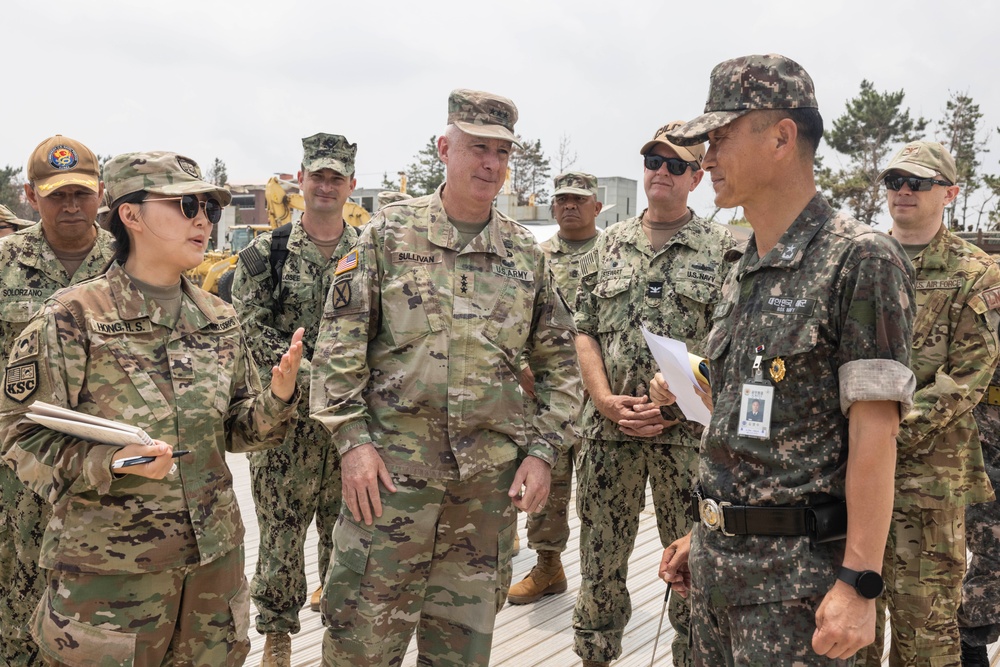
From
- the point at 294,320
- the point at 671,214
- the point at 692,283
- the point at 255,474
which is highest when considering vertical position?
the point at 671,214

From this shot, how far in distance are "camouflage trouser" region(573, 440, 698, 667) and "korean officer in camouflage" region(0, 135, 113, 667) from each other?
7.56ft

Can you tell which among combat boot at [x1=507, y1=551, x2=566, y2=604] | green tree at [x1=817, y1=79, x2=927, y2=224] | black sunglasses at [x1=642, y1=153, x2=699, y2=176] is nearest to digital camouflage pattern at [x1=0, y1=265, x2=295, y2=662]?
black sunglasses at [x1=642, y1=153, x2=699, y2=176]

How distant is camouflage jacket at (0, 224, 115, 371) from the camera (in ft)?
12.3

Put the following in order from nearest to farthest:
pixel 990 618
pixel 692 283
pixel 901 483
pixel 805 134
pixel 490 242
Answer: pixel 805 134, pixel 490 242, pixel 901 483, pixel 692 283, pixel 990 618

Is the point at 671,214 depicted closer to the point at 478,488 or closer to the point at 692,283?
the point at 692,283

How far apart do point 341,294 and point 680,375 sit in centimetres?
117

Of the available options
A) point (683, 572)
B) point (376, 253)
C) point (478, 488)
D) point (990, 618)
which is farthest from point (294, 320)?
point (990, 618)

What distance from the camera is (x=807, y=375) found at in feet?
6.57

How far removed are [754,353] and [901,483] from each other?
1.78 m

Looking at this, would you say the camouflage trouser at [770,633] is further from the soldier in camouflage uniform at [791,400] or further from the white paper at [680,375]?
the white paper at [680,375]

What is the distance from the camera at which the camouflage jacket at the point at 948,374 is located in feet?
11.0

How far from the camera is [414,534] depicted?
9.41 ft

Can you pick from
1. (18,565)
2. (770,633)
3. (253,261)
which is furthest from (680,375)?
(18,565)

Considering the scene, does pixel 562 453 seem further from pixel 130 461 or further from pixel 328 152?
pixel 130 461
